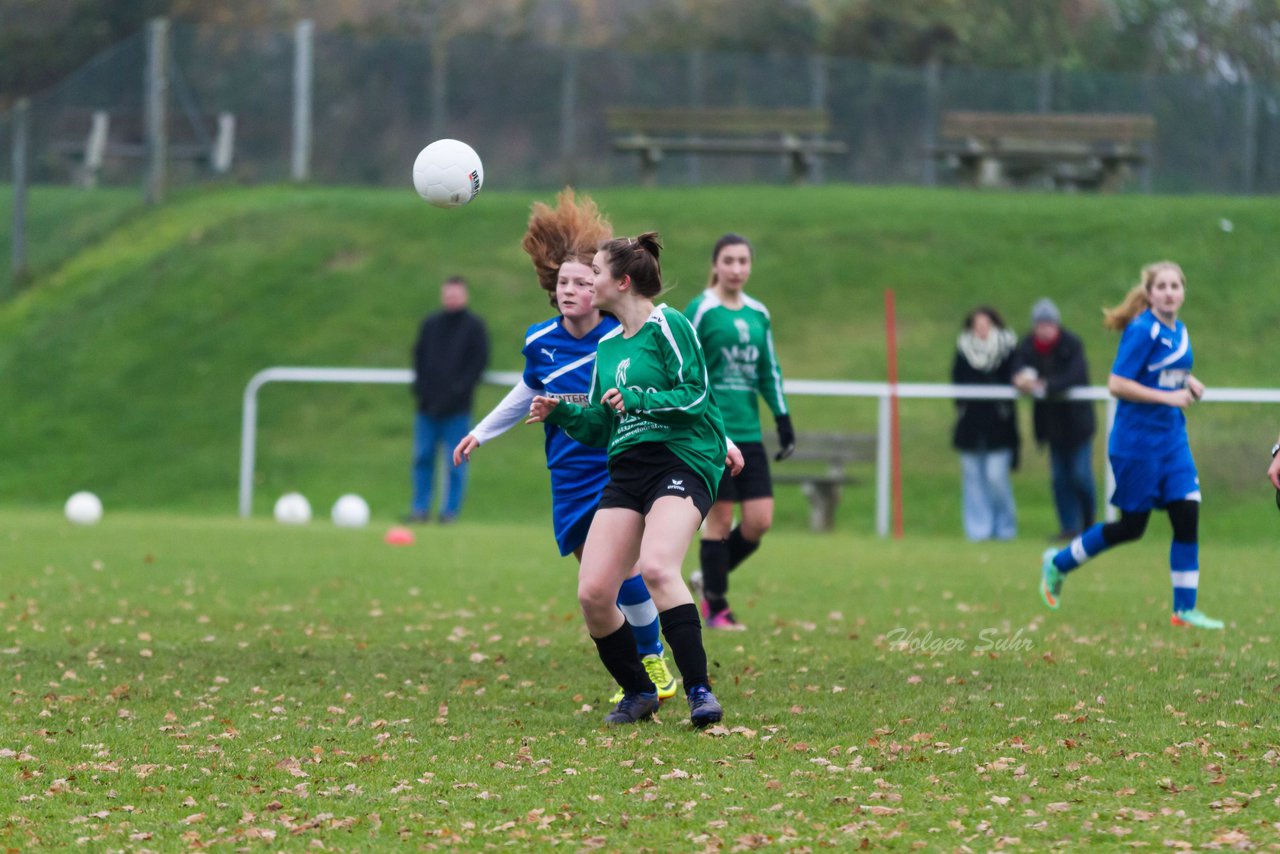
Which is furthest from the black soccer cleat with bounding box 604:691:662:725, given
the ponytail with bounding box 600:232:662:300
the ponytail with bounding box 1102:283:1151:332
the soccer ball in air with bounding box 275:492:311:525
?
the soccer ball in air with bounding box 275:492:311:525

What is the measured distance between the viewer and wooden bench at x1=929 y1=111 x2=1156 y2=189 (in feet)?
88.5

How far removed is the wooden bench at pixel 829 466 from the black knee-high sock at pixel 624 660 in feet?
33.5

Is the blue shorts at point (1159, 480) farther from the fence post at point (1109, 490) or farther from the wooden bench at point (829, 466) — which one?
the wooden bench at point (829, 466)

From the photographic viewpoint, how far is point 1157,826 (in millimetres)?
5109

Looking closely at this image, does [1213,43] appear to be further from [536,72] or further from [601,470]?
[601,470]

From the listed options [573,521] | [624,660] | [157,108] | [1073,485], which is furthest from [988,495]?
[157,108]

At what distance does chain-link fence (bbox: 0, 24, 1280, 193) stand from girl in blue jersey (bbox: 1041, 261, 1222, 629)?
20750 millimetres

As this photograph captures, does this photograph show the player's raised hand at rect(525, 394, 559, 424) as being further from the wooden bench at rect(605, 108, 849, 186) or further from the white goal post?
the wooden bench at rect(605, 108, 849, 186)

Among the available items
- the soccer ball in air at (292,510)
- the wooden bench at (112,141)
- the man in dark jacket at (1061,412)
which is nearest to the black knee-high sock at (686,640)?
the man in dark jacket at (1061,412)

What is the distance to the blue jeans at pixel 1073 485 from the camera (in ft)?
52.8

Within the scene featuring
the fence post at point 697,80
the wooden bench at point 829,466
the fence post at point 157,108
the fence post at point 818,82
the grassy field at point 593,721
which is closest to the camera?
the grassy field at point 593,721

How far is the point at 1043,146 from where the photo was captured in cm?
2734

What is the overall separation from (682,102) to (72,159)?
10991mm

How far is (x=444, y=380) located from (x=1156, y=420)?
28.9 ft
